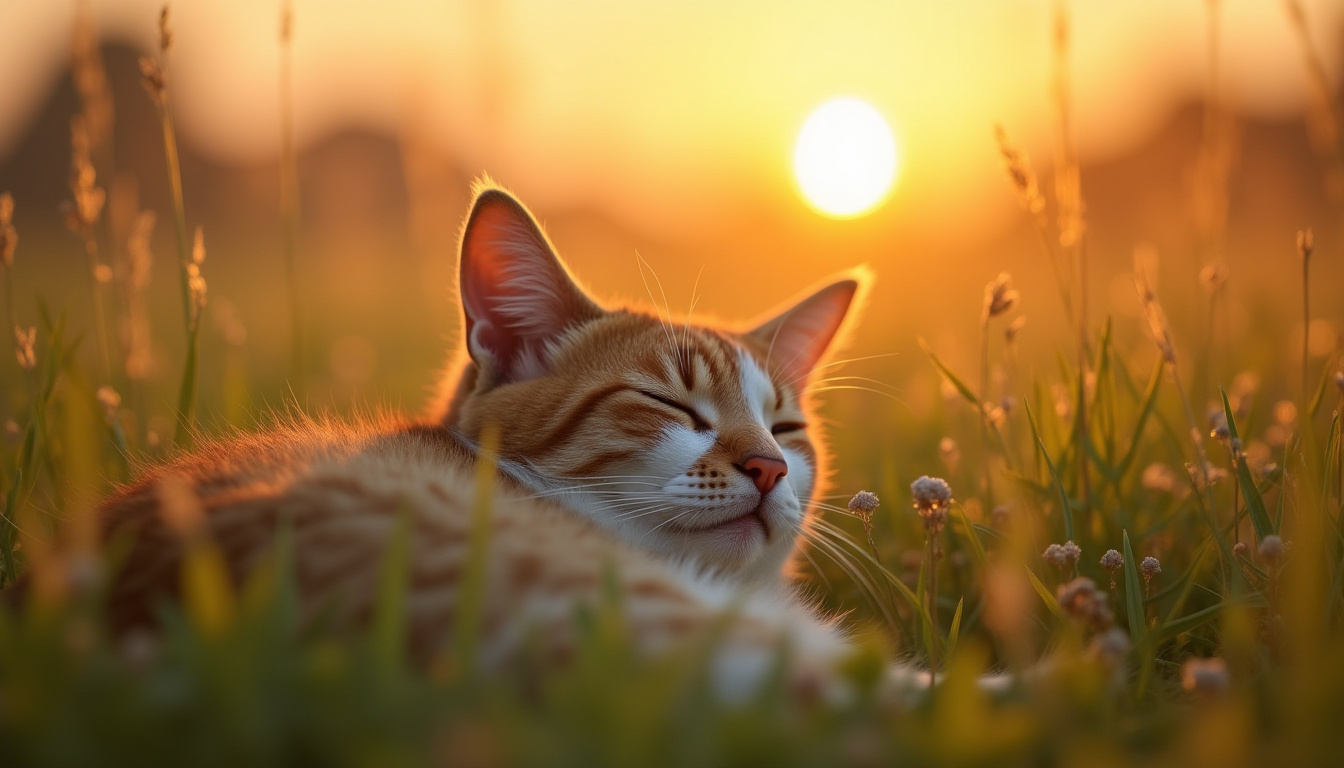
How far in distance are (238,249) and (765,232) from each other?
7.05 m

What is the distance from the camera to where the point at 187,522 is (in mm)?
1060

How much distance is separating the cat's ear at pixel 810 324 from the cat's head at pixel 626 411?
247 millimetres

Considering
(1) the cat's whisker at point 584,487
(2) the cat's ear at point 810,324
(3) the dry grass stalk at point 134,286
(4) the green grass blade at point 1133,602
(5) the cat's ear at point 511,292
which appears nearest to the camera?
(4) the green grass blade at point 1133,602

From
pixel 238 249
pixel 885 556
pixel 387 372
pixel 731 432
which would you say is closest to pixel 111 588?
pixel 731 432

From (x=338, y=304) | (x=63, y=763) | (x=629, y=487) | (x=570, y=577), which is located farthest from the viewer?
(x=338, y=304)

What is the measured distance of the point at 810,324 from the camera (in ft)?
8.80

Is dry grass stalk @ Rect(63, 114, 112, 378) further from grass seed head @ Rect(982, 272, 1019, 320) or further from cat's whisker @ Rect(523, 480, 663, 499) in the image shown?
grass seed head @ Rect(982, 272, 1019, 320)

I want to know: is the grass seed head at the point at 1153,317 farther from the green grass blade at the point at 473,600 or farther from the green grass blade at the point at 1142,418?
the green grass blade at the point at 473,600

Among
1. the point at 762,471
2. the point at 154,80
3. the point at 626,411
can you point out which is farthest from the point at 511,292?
the point at 154,80

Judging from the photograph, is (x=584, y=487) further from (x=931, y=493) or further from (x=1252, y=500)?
(x=1252, y=500)

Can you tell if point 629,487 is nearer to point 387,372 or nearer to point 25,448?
point 25,448

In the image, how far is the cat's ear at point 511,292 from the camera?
2020mm

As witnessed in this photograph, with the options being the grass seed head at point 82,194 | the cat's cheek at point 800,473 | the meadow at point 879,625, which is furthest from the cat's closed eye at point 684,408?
the grass seed head at point 82,194

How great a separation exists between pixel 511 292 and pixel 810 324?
0.93 metres
